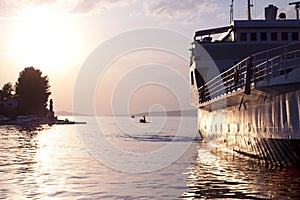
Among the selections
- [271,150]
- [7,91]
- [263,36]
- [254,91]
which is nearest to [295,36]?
[263,36]

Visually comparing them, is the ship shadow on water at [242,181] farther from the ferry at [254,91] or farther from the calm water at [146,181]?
the ferry at [254,91]

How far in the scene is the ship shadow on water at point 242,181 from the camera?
14.3 meters

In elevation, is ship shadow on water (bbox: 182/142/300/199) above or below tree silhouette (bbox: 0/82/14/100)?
below

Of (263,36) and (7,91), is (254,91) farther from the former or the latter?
(7,91)

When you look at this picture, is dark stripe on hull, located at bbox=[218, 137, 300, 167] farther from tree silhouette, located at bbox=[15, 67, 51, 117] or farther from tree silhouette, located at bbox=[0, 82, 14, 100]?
tree silhouette, located at bbox=[0, 82, 14, 100]

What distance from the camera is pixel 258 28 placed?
122 feet

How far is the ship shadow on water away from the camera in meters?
14.3

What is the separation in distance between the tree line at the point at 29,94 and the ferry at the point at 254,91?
103m

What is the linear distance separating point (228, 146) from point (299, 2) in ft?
61.2

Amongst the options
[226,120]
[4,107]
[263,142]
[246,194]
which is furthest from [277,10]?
[4,107]

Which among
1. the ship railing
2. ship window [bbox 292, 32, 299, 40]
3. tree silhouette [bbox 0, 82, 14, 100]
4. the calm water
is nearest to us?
the calm water

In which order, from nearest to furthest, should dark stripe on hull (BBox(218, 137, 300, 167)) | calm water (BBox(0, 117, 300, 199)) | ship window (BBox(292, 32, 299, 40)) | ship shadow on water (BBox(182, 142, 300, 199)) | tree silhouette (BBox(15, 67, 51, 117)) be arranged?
ship shadow on water (BBox(182, 142, 300, 199)), calm water (BBox(0, 117, 300, 199)), dark stripe on hull (BBox(218, 137, 300, 167)), ship window (BBox(292, 32, 299, 40)), tree silhouette (BBox(15, 67, 51, 117))

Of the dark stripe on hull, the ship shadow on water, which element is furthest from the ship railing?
the ship shadow on water

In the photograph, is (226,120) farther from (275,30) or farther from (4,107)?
(4,107)
